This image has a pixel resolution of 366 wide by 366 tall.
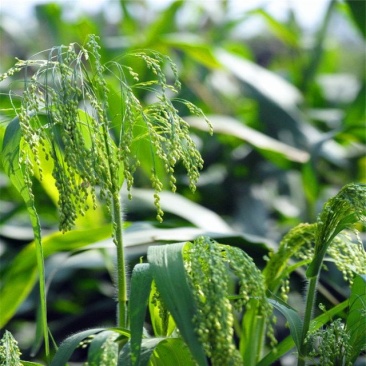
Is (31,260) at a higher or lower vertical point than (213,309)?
lower

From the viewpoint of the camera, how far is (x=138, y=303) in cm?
75

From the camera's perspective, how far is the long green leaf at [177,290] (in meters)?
0.70

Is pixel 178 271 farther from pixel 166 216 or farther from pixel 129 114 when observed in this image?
pixel 166 216

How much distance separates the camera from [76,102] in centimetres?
75

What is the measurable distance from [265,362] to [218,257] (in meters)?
0.19

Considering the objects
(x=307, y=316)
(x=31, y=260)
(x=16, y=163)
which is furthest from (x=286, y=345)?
(x=31, y=260)

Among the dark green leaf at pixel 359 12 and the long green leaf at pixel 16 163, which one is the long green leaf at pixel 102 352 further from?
the dark green leaf at pixel 359 12

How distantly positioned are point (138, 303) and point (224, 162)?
1.95 m

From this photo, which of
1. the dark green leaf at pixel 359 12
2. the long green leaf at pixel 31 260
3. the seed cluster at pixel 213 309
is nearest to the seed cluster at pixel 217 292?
the seed cluster at pixel 213 309

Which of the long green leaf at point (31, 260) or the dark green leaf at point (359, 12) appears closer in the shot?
the long green leaf at point (31, 260)

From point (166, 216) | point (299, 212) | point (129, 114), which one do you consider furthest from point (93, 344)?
point (299, 212)

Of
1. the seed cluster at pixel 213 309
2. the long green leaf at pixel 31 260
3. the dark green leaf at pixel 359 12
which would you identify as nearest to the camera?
the seed cluster at pixel 213 309

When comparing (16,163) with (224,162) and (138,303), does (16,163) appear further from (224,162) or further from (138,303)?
(224,162)

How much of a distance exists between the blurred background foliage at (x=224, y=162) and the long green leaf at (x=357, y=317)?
290 millimetres
